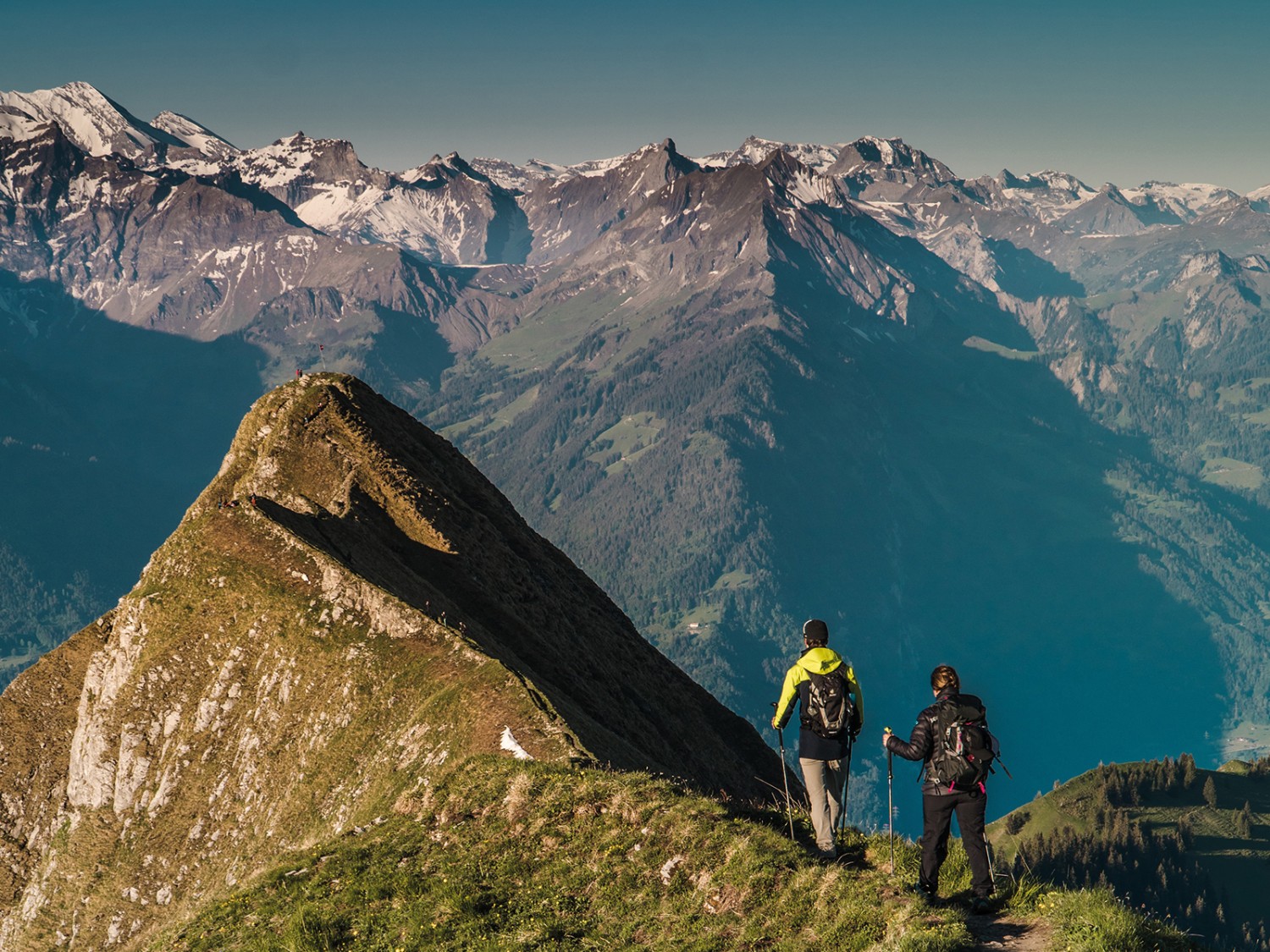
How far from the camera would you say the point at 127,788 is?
165 feet

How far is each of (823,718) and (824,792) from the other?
1.95m

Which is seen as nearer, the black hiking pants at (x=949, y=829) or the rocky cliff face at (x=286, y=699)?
the black hiking pants at (x=949, y=829)

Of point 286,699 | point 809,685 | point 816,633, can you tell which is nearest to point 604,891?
point 809,685

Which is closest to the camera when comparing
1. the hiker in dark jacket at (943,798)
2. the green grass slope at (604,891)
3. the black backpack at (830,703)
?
the green grass slope at (604,891)

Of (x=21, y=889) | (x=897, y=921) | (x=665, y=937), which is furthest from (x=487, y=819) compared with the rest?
(x=21, y=889)

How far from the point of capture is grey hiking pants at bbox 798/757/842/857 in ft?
77.0

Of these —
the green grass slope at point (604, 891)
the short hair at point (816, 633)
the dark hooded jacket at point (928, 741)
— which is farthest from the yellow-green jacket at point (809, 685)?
the green grass slope at point (604, 891)

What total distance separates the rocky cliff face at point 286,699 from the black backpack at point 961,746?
16054 millimetres

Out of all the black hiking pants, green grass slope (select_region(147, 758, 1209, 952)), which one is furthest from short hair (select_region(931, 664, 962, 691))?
green grass slope (select_region(147, 758, 1209, 952))

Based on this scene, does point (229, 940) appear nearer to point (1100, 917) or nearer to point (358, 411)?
point (1100, 917)

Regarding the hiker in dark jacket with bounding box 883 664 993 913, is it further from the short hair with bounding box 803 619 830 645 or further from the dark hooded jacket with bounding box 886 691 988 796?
the short hair with bounding box 803 619 830 645

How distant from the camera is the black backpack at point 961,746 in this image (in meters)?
20.7

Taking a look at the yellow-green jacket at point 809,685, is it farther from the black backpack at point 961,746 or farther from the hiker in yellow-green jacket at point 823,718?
the black backpack at point 961,746

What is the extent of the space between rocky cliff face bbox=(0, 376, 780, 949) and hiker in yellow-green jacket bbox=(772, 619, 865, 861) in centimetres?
1234
